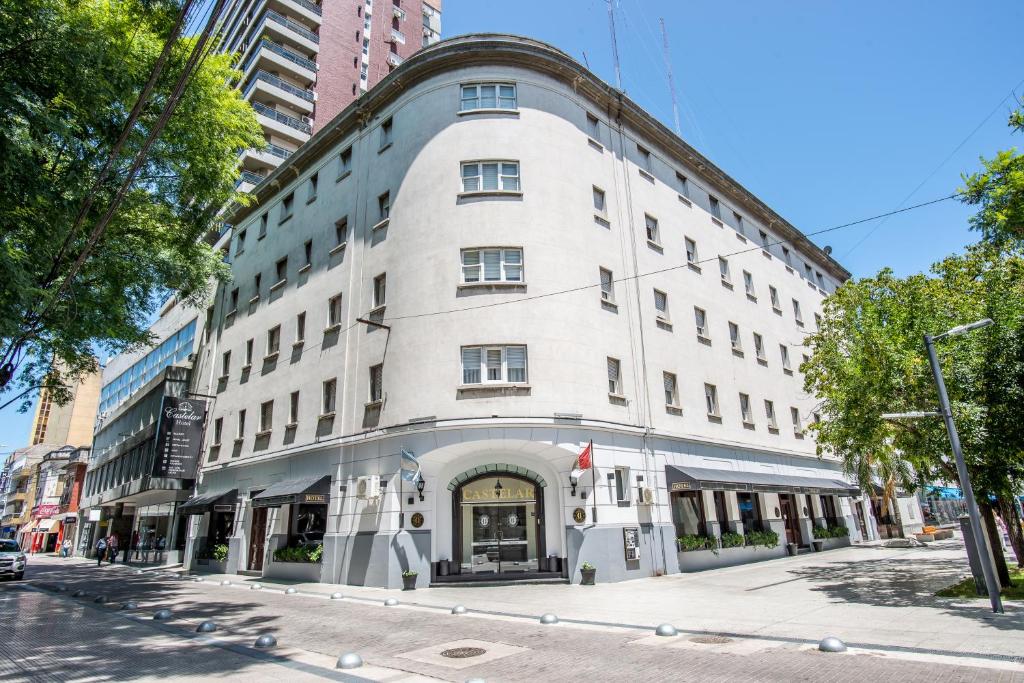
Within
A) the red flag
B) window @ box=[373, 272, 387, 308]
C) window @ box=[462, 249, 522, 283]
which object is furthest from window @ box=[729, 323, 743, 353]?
window @ box=[373, 272, 387, 308]

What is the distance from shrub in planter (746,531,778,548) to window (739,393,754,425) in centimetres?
504

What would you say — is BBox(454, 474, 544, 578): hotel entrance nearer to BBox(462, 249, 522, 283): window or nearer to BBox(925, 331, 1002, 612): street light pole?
BBox(462, 249, 522, 283): window

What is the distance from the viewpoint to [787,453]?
2975 cm

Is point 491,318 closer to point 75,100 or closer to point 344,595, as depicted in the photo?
point 344,595

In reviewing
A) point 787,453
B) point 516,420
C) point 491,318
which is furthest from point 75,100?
point 787,453

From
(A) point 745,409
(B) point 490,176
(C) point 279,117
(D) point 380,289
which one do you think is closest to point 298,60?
(C) point 279,117

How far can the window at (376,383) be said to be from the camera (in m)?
21.1

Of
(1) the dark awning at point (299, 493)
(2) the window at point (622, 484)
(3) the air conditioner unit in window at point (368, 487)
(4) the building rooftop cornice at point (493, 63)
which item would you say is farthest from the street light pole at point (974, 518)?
(1) the dark awning at point (299, 493)

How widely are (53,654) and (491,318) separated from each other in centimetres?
1378

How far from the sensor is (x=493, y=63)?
23344 millimetres

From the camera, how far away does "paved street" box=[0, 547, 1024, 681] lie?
316 inches

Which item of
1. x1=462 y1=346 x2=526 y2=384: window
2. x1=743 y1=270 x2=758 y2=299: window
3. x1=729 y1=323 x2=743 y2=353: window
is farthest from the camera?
x1=743 y1=270 x2=758 y2=299: window

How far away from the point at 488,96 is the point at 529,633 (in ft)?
64.3

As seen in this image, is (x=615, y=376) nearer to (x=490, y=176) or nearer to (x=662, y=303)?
(x=662, y=303)
